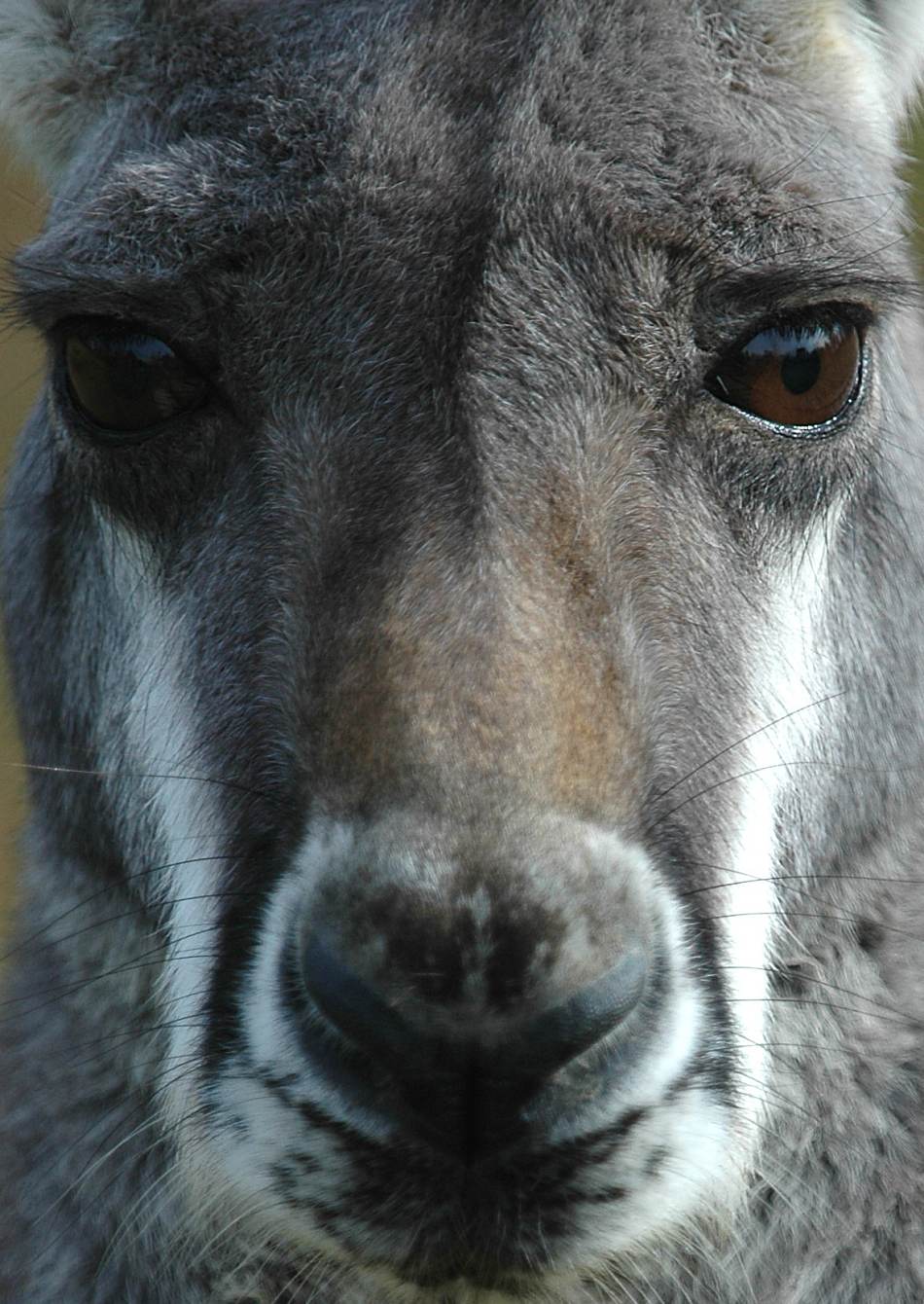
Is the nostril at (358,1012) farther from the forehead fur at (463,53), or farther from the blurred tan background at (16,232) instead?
the blurred tan background at (16,232)

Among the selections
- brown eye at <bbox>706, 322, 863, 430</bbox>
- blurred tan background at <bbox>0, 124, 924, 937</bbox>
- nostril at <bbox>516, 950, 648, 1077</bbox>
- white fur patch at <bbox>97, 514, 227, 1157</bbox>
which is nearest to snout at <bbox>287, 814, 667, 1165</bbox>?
nostril at <bbox>516, 950, 648, 1077</bbox>

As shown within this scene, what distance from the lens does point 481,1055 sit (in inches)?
89.7

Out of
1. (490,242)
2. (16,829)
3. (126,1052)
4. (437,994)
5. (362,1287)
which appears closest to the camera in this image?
(437,994)

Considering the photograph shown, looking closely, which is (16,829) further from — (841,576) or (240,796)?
(841,576)

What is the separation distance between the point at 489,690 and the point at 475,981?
1.39 feet

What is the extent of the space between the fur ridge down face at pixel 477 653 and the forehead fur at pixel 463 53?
1 centimetres

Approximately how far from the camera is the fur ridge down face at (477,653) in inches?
94.3

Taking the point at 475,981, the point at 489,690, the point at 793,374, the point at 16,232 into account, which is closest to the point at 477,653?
the point at 489,690

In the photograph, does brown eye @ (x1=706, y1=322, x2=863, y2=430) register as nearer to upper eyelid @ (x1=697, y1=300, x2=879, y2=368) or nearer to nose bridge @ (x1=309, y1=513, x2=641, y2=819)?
upper eyelid @ (x1=697, y1=300, x2=879, y2=368)

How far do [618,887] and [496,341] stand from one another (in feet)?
3.01

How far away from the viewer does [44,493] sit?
3541 millimetres

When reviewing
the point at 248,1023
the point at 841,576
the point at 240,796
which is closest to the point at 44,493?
the point at 240,796

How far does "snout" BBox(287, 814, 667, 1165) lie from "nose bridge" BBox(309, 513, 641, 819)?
8 cm

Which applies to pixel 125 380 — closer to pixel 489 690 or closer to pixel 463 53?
pixel 463 53
